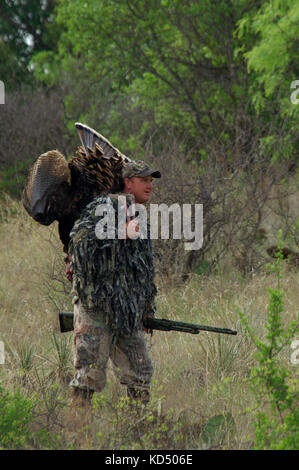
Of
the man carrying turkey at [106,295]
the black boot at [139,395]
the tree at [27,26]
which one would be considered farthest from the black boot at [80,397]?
→ the tree at [27,26]

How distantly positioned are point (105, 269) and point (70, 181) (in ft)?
1.95

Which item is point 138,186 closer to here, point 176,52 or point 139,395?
point 139,395

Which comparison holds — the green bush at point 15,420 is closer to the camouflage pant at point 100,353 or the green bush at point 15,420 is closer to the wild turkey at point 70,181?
the camouflage pant at point 100,353

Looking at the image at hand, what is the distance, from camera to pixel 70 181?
4230 mm

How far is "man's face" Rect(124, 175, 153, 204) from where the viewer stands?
13.8ft

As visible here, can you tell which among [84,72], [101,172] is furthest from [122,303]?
[84,72]

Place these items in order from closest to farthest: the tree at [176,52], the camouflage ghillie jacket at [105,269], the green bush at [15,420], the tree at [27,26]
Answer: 1. the green bush at [15,420]
2. the camouflage ghillie jacket at [105,269]
3. the tree at [176,52]
4. the tree at [27,26]

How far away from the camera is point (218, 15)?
11.5 m

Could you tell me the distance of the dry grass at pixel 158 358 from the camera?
394 centimetres

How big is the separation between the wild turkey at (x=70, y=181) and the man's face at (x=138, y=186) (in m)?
0.06

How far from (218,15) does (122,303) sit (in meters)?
8.54

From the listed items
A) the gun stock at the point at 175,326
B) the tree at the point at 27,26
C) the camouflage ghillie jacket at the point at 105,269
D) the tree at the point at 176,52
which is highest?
the tree at the point at 27,26

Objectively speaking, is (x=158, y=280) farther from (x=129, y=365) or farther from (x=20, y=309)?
(x=129, y=365)

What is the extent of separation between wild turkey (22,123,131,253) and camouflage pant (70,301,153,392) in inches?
22.8
